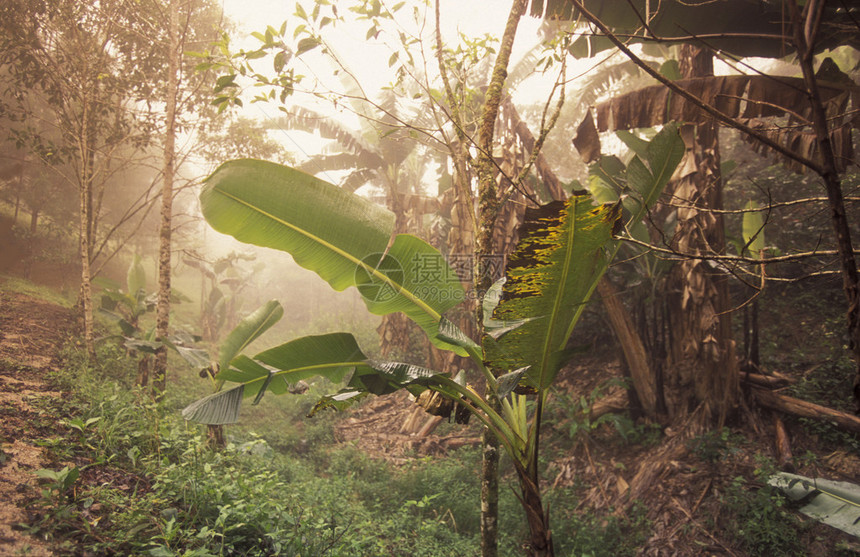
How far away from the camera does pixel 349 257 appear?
85.1 inches

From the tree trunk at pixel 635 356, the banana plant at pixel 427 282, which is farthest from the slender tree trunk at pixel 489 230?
the tree trunk at pixel 635 356

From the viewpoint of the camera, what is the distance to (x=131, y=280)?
7004 mm

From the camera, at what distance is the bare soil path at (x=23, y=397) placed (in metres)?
2.16

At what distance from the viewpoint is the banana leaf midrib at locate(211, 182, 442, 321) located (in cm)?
205

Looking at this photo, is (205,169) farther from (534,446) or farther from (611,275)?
(534,446)

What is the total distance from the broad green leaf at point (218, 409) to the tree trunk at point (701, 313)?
14.3ft

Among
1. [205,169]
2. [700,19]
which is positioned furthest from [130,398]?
[700,19]

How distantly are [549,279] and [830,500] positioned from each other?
280 cm

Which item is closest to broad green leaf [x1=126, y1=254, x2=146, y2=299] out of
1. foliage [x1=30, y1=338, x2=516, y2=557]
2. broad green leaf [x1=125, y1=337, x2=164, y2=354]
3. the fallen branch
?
foliage [x1=30, y1=338, x2=516, y2=557]

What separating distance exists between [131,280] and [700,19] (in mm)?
9056

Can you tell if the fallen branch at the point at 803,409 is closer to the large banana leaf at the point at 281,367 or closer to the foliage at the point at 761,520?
the foliage at the point at 761,520

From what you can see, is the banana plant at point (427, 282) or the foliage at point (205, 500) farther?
the foliage at point (205, 500)

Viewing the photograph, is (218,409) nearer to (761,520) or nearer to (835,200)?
(835,200)

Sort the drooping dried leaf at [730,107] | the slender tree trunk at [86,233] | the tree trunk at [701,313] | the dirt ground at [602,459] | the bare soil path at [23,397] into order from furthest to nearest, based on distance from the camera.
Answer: the slender tree trunk at [86,233], the tree trunk at [701,313], the drooping dried leaf at [730,107], the dirt ground at [602,459], the bare soil path at [23,397]
